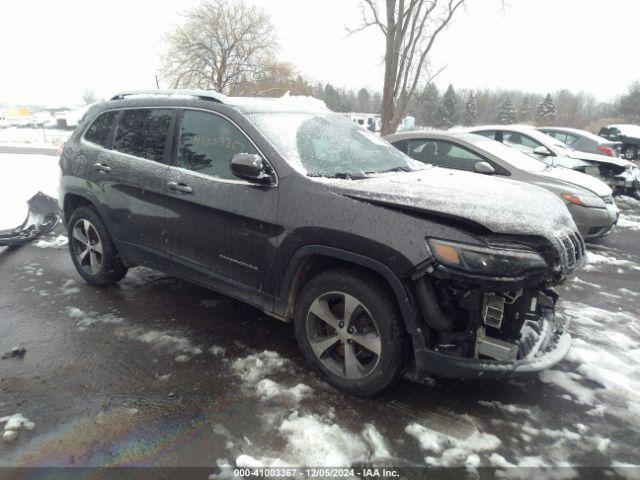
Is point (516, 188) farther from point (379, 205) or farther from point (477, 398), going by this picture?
point (477, 398)

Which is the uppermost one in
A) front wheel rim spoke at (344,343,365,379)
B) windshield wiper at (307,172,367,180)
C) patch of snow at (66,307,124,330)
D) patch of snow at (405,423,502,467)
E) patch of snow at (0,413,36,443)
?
windshield wiper at (307,172,367,180)

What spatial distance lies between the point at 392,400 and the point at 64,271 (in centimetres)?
408

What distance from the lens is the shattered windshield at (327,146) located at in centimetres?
302

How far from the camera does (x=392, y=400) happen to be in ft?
8.94

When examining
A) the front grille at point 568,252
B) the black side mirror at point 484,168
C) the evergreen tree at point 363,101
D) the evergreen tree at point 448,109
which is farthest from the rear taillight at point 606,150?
the evergreen tree at point 363,101

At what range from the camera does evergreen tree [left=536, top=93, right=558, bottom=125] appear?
5991cm

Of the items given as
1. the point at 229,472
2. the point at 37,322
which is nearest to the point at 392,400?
the point at 229,472

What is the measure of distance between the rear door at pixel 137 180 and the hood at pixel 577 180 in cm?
495

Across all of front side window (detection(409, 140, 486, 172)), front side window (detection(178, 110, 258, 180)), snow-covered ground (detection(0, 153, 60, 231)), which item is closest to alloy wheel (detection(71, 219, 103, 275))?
front side window (detection(178, 110, 258, 180))

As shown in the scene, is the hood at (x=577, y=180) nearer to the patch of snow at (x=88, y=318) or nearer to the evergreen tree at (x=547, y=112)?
the patch of snow at (x=88, y=318)

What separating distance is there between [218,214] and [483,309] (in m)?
1.92

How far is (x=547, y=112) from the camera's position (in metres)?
61.5

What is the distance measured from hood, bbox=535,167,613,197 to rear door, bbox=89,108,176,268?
495 centimetres

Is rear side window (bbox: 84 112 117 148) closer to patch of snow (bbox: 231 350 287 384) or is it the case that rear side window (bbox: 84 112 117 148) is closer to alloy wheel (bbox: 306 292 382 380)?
patch of snow (bbox: 231 350 287 384)
